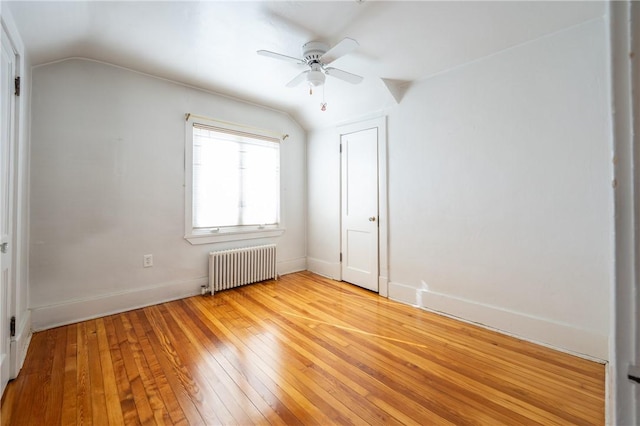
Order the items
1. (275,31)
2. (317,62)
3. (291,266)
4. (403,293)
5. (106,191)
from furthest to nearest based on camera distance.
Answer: (291,266)
(403,293)
(106,191)
(317,62)
(275,31)

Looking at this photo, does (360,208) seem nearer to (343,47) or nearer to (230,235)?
(230,235)

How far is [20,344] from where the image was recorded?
76.6 inches

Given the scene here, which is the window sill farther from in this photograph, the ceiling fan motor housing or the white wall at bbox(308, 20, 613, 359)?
the ceiling fan motor housing

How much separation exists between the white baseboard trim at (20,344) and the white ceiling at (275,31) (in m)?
2.05

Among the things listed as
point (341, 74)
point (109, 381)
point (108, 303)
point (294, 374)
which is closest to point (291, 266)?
point (108, 303)

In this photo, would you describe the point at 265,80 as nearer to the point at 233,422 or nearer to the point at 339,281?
the point at 339,281

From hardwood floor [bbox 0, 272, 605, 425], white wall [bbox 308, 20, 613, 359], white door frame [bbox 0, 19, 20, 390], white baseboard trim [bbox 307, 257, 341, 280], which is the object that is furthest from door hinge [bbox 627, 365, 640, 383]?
white baseboard trim [bbox 307, 257, 341, 280]

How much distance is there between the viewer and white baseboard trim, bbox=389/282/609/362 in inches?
79.5

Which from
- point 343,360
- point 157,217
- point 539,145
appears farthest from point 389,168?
point 157,217

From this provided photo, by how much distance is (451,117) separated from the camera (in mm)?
2707

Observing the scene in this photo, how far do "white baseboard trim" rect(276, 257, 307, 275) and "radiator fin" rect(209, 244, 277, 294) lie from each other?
23cm

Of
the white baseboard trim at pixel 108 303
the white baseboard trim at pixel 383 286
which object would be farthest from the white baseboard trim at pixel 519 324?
the white baseboard trim at pixel 108 303

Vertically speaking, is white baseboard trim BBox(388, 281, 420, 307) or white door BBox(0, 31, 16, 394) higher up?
white door BBox(0, 31, 16, 394)

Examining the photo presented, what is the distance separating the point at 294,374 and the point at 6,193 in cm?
212
